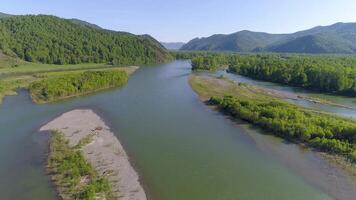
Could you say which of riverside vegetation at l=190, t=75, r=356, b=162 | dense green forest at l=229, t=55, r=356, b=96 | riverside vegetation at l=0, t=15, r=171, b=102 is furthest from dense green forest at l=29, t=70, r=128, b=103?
dense green forest at l=229, t=55, r=356, b=96

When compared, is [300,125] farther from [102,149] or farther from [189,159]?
[102,149]

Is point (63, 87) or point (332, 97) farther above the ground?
point (63, 87)

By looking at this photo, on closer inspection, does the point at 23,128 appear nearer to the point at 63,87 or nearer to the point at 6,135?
the point at 6,135

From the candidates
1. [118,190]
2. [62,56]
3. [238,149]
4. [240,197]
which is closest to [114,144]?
[118,190]

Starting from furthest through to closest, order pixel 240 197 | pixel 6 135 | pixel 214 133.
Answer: pixel 214 133 → pixel 6 135 → pixel 240 197

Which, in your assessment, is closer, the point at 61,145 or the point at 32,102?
the point at 61,145

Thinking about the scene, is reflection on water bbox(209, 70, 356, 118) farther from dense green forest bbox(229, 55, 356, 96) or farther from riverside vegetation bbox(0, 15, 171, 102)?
riverside vegetation bbox(0, 15, 171, 102)

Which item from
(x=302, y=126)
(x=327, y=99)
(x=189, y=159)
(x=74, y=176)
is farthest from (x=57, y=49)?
(x=302, y=126)
